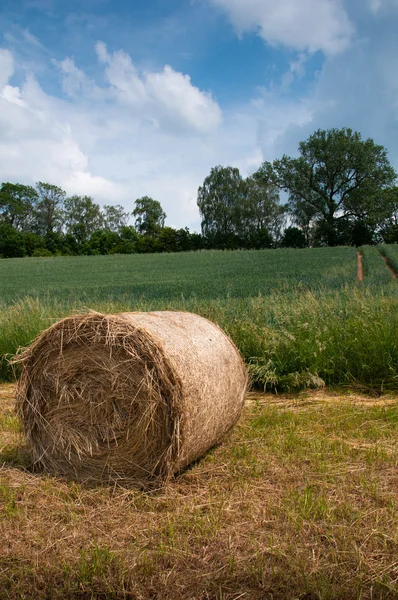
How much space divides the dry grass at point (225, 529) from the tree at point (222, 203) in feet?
210

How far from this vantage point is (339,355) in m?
7.29

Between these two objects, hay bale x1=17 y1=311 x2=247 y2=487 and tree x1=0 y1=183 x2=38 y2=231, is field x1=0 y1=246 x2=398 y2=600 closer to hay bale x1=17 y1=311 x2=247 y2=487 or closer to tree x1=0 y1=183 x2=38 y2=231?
hay bale x1=17 y1=311 x2=247 y2=487

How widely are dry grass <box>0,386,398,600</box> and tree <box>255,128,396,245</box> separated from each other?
190 feet

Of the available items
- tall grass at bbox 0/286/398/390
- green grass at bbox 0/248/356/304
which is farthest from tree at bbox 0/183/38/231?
tall grass at bbox 0/286/398/390

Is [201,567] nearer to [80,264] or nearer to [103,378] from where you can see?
[103,378]

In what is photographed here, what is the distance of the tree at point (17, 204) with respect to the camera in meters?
72.5

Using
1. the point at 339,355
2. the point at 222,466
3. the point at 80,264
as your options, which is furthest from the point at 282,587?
the point at 80,264

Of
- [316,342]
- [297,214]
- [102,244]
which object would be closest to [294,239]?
[297,214]

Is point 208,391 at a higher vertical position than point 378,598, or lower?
higher

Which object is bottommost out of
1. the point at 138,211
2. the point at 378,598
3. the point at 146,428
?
the point at 378,598

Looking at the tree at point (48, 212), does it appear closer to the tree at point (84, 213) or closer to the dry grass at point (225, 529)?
the tree at point (84, 213)

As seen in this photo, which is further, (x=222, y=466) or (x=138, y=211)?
(x=138, y=211)

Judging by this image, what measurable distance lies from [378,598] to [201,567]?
0.92 m

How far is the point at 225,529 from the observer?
330cm
